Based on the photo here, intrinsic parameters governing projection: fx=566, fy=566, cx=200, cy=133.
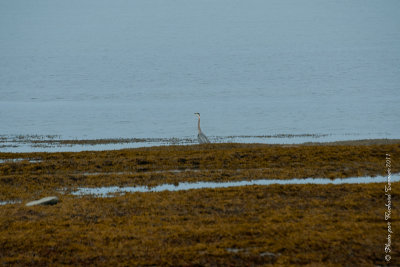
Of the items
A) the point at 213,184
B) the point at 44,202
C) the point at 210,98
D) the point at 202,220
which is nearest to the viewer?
the point at 202,220

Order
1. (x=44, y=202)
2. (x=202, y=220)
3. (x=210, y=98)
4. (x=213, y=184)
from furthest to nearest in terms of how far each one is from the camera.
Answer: (x=210, y=98) → (x=213, y=184) → (x=44, y=202) → (x=202, y=220)

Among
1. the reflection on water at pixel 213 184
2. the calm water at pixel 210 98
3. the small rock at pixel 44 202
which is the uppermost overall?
the calm water at pixel 210 98

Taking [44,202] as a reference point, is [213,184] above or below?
above

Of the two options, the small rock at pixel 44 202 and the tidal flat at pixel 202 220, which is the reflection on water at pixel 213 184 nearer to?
the tidal flat at pixel 202 220

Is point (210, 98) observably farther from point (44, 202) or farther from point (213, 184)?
point (44, 202)

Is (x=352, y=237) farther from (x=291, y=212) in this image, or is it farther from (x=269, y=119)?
(x=269, y=119)

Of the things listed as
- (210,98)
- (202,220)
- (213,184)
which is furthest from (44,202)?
(210,98)

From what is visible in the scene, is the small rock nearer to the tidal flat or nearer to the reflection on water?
the tidal flat

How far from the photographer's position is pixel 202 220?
547 inches

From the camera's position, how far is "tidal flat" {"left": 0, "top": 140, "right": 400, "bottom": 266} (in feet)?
37.8

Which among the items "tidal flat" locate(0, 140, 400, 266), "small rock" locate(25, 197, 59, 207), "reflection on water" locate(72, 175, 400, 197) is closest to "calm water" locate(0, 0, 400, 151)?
"tidal flat" locate(0, 140, 400, 266)

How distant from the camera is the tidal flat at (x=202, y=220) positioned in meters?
11.5

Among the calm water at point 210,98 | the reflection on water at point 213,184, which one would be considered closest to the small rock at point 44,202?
the reflection on water at point 213,184

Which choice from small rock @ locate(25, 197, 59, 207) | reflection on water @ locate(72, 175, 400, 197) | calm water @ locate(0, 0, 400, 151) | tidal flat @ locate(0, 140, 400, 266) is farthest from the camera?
calm water @ locate(0, 0, 400, 151)
